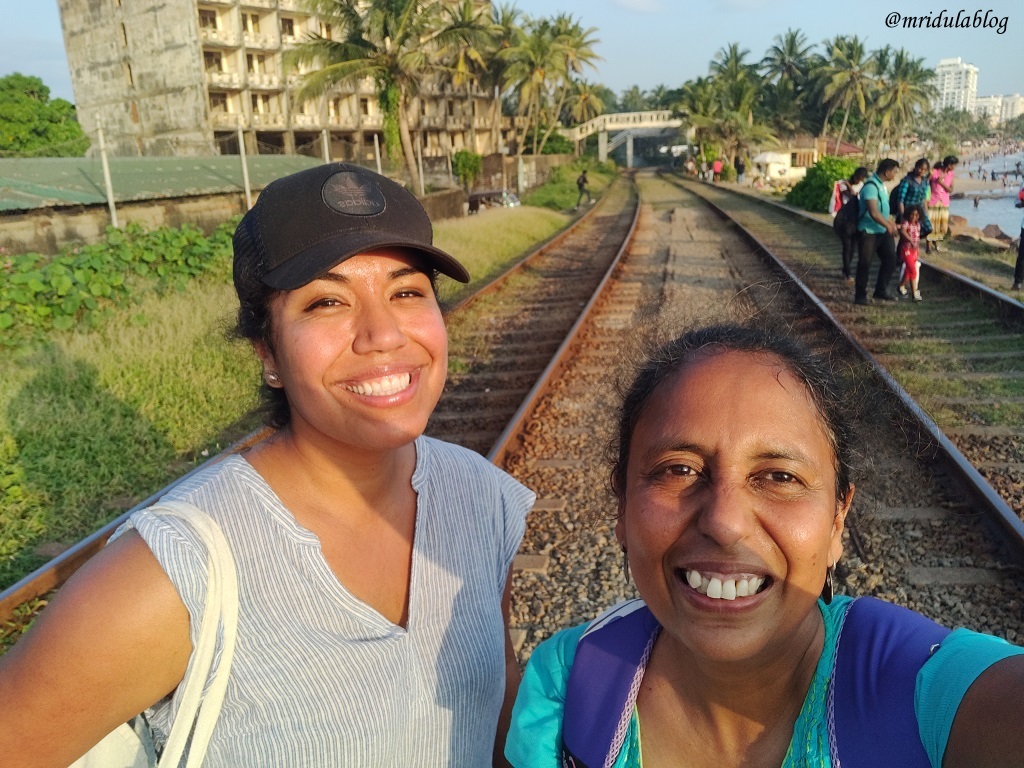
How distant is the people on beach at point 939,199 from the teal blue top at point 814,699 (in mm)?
13203

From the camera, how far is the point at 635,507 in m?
1.39

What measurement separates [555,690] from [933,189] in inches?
585

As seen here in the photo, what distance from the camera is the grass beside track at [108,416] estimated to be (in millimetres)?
4477

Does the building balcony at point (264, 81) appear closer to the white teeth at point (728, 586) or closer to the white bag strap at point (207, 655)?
the white bag strap at point (207, 655)

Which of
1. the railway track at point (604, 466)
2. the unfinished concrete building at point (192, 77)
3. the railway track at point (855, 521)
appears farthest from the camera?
the unfinished concrete building at point (192, 77)

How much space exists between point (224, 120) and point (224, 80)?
1897mm

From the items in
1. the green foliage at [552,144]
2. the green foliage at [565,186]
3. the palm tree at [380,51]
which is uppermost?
the palm tree at [380,51]

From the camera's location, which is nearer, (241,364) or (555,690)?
(555,690)

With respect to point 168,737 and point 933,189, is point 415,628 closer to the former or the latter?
point 168,737

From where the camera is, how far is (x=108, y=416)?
19.0ft

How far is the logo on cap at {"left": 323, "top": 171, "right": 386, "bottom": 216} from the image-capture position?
1.57m

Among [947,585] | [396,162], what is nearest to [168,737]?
[947,585]

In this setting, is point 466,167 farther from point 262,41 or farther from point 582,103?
point 582,103

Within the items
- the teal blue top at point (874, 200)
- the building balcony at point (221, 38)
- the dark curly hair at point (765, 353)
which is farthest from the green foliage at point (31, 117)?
the dark curly hair at point (765, 353)
